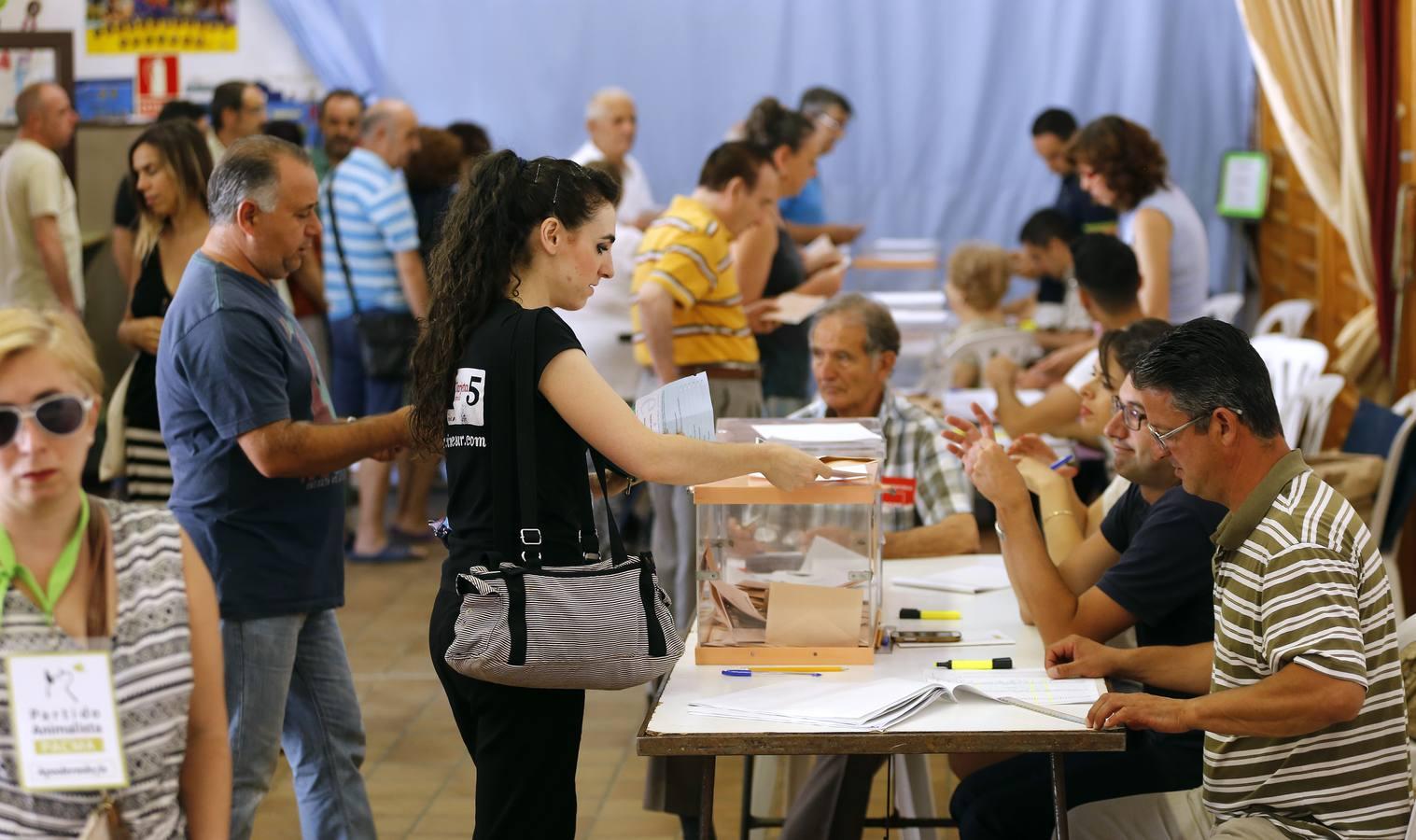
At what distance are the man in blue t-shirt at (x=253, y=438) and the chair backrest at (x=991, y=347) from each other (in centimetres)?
332

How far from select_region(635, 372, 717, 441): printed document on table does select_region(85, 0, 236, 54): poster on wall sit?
22.5 feet

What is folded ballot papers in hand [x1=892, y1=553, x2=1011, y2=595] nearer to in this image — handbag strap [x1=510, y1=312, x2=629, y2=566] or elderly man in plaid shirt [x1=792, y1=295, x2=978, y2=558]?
elderly man in plaid shirt [x1=792, y1=295, x2=978, y2=558]

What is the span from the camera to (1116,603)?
104 inches

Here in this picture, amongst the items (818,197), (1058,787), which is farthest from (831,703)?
(818,197)

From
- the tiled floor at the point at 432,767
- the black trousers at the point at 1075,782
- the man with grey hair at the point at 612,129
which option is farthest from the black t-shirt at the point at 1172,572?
the man with grey hair at the point at 612,129

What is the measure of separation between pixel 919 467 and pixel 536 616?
1699 millimetres

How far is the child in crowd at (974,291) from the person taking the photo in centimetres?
578

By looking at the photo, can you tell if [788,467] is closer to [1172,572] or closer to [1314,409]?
[1172,572]

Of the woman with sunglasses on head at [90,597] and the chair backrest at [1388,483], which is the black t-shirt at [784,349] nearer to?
the chair backrest at [1388,483]

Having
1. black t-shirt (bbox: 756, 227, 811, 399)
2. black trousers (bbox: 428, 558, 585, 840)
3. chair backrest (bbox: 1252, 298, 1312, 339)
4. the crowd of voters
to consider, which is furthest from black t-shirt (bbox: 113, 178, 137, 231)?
chair backrest (bbox: 1252, 298, 1312, 339)

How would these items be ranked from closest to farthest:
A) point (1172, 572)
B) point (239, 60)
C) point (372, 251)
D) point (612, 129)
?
point (1172, 572)
point (372, 251)
point (612, 129)
point (239, 60)

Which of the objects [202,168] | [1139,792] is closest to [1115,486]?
[1139,792]

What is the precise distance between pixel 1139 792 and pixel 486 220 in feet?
4.71

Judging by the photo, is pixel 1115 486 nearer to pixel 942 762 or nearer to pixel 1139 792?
pixel 1139 792
